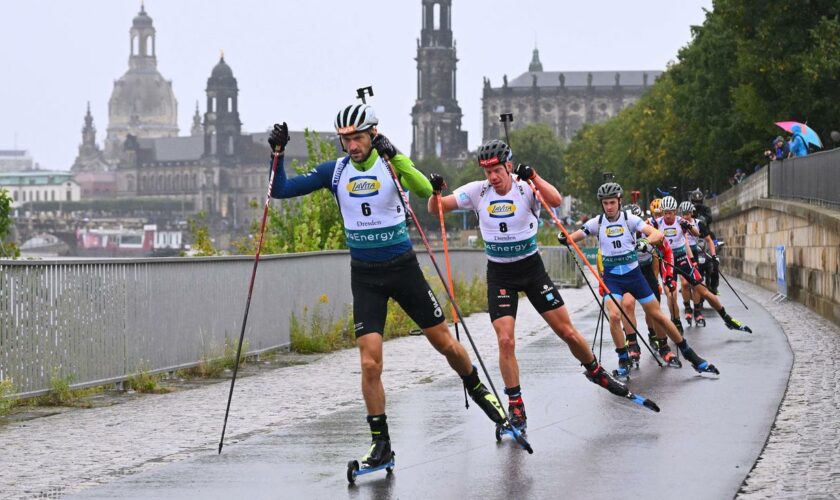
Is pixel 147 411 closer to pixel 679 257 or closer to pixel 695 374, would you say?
pixel 695 374

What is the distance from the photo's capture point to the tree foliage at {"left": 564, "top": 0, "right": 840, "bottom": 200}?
4344cm

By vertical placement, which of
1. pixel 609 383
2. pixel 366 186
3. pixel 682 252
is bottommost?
pixel 609 383

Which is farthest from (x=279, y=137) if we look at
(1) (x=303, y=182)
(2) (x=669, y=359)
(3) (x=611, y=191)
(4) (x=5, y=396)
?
(2) (x=669, y=359)

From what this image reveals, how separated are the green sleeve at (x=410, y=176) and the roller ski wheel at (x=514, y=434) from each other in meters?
1.55

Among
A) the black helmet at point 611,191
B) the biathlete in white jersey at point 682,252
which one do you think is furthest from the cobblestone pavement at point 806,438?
the black helmet at point 611,191

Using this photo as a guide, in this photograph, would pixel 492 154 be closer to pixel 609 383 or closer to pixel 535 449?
pixel 609 383

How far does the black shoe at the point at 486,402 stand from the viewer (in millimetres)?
10336

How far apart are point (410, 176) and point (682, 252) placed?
12.8m

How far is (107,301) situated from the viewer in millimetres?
15383

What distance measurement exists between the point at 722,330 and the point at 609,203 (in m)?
7.53

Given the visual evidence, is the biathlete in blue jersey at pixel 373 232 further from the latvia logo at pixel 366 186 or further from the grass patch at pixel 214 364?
the grass patch at pixel 214 364

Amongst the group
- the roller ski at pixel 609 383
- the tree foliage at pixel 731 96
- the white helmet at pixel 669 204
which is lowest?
the roller ski at pixel 609 383

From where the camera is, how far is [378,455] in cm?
958

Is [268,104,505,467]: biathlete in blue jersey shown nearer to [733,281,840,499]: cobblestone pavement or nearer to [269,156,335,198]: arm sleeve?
[269,156,335,198]: arm sleeve
